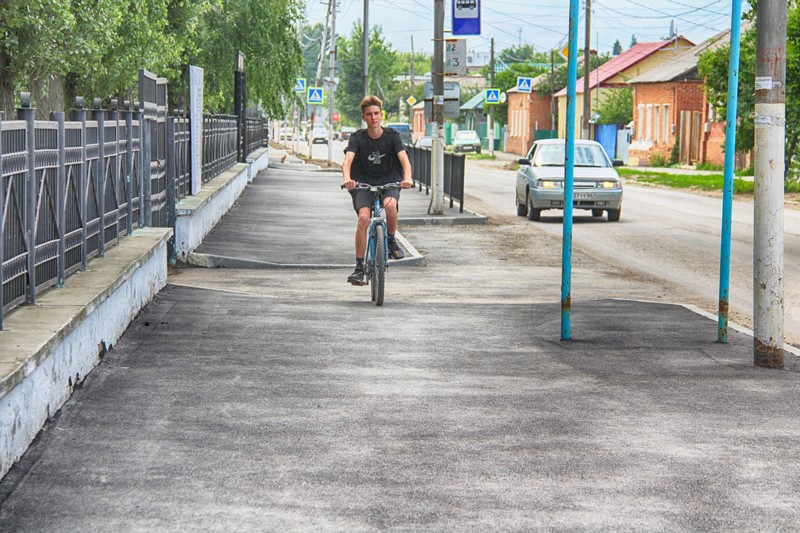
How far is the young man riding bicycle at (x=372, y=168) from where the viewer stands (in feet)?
39.0

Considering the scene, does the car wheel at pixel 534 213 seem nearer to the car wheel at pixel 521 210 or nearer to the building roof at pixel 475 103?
the car wheel at pixel 521 210

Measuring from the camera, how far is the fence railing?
7.04 meters

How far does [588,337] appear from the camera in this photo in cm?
970

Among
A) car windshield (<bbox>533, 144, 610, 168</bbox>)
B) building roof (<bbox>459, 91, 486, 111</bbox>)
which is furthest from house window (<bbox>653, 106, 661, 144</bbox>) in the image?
building roof (<bbox>459, 91, 486, 111</bbox>)

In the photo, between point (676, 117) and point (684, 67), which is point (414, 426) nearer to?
point (676, 117)

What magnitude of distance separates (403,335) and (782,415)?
3.32 m

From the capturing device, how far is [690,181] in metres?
42.1

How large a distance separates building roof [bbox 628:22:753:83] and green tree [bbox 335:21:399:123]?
71615mm

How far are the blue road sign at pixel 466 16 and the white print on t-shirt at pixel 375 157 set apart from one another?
12.0 meters

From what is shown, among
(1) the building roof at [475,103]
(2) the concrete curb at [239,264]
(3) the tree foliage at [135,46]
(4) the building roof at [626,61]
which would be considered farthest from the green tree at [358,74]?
(2) the concrete curb at [239,264]

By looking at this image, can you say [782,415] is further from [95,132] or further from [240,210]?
[240,210]

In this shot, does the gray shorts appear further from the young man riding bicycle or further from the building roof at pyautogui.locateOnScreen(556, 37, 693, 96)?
the building roof at pyautogui.locateOnScreen(556, 37, 693, 96)

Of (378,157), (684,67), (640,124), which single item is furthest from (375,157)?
(640,124)

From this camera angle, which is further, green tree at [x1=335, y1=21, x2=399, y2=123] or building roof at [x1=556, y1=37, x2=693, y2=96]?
green tree at [x1=335, y1=21, x2=399, y2=123]
